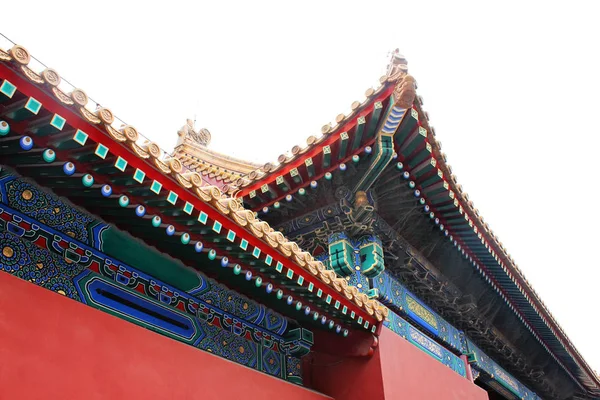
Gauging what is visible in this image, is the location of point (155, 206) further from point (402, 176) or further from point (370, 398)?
point (402, 176)

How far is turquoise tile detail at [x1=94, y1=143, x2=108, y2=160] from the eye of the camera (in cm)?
312

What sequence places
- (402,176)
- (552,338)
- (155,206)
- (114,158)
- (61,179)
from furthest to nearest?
(552,338) < (402,176) < (155,206) < (61,179) < (114,158)

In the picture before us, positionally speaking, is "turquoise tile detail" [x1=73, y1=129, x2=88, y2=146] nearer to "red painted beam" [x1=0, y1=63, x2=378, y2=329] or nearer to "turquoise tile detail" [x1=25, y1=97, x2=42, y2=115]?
"red painted beam" [x1=0, y1=63, x2=378, y2=329]

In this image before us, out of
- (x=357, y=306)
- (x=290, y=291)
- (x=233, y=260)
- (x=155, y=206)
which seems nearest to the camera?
(x=155, y=206)

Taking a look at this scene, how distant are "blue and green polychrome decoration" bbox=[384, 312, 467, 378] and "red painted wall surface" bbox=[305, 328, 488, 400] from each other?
1.42 feet

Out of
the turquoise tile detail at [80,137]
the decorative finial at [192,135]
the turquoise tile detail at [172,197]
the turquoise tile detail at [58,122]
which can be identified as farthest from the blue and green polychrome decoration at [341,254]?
the decorative finial at [192,135]

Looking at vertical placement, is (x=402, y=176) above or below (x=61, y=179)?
above

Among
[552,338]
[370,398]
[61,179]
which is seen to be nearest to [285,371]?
[370,398]

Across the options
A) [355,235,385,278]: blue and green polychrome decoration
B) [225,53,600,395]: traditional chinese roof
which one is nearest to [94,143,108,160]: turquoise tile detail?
[225,53,600,395]: traditional chinese roof

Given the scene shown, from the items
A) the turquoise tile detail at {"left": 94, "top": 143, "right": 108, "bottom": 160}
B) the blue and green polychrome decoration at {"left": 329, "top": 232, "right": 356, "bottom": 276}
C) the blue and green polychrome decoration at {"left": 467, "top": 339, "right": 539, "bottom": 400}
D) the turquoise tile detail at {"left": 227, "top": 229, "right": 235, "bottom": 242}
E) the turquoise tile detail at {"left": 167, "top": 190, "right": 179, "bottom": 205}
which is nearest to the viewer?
the turquoise tile detail at {"left": 94, "top": 143, "right": 108, "bottom": 160}

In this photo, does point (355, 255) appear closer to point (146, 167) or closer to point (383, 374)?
point (383, 374)

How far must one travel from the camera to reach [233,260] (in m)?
4.38

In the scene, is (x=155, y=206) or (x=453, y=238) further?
(x=453, y=238)

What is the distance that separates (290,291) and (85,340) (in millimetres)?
2026
